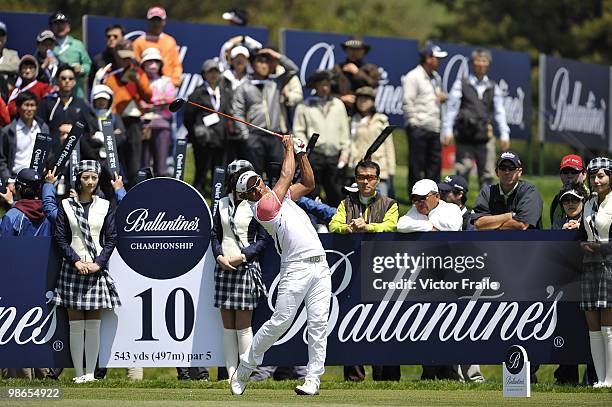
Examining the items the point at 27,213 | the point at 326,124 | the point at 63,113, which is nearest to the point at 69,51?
the point at 63,113

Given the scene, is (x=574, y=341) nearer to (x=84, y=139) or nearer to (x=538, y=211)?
(x=538, y=211)

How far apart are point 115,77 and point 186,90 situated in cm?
265

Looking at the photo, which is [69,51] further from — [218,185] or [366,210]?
[366,210]

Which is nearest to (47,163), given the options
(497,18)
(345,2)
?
(497,18)

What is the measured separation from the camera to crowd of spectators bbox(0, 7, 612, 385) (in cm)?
1445

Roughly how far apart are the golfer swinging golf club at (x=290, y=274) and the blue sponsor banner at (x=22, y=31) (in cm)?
839

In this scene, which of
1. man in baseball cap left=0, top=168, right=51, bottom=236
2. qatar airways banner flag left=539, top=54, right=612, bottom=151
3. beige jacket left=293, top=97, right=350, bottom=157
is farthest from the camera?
qatar airways banner flag left=539, top=54, right=612, bottom=151

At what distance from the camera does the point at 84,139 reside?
17391 millimetres

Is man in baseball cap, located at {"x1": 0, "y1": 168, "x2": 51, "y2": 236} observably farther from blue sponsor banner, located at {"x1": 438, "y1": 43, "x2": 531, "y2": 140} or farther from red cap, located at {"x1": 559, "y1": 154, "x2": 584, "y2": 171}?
blue sponsor banner, located at {"x1": 438, "y1": 43, "x2": 531, "y2": 140}

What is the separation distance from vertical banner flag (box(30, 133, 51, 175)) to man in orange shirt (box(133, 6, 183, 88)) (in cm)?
439

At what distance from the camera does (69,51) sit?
1955cm

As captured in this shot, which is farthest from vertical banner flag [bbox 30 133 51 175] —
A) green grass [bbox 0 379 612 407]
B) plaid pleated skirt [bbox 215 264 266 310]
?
plaid pleated skirt [bbox 215 264 266 310]

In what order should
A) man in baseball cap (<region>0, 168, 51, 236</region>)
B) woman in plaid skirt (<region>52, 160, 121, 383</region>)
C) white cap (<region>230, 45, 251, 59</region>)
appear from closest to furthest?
woman in plaid skirt (<region>52, 160, 121, 383</region>) < man in baseball cap (<region>0, 168, 51, 236</region>) < white cap (<region>230, 45, 251, 59</region>)

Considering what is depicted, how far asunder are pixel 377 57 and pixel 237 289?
10340 millimetres
